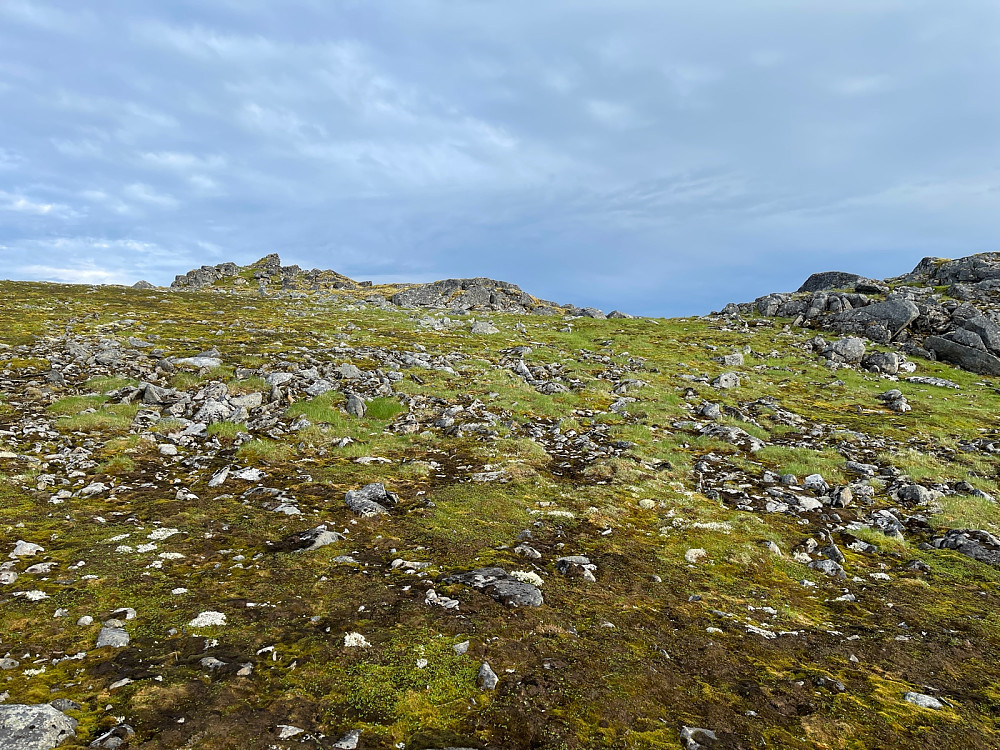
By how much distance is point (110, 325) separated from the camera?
109ft

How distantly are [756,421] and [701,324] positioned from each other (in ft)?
137

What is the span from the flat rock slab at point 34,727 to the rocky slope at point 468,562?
0.10ft

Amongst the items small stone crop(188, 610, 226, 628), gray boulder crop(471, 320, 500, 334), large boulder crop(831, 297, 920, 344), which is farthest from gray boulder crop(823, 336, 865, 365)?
small stone crop(188, 610, 226, 628)

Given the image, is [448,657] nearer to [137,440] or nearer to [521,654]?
[521,654]

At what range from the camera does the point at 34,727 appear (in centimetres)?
440

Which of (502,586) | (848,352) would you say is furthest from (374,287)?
(502,586)

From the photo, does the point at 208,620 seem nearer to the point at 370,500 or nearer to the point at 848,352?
the point at 370,500

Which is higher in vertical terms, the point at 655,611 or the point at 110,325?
the point at 110,325

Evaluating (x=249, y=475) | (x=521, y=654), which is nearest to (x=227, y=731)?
(x=521, y=654)

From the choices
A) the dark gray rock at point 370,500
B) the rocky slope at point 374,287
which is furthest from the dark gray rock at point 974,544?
the rocky slope at point 374,287

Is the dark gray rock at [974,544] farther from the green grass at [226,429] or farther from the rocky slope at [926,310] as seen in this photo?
the rocky slope at [926,310]

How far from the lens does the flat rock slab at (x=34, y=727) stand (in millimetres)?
4254

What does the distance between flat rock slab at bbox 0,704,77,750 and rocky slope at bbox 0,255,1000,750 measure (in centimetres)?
3

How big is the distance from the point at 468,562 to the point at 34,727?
6.01 meters
